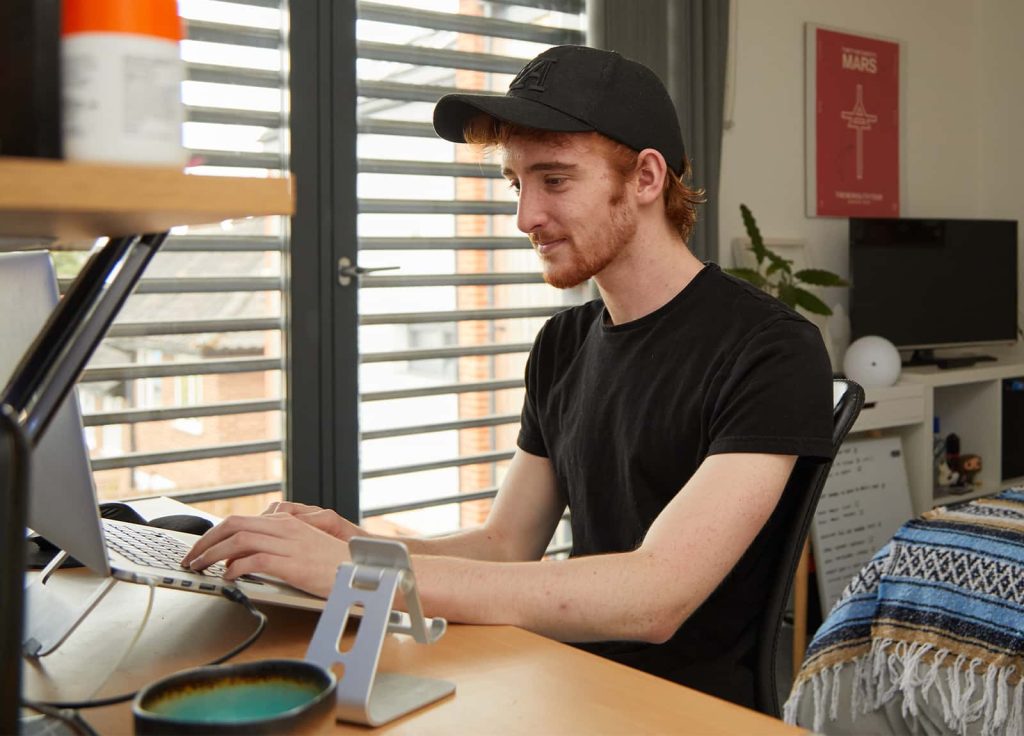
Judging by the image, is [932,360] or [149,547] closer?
[149,547]

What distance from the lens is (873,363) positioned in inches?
147

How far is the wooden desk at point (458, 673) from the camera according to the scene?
0.77m

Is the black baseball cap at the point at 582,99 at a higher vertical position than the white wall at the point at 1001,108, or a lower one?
lower

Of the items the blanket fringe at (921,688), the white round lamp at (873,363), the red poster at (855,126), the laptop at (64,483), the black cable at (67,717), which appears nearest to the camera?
the black cable at (67,717)

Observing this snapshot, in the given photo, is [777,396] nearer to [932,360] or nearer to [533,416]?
[533,416]

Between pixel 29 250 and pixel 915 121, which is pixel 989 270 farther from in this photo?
pixel 29 250

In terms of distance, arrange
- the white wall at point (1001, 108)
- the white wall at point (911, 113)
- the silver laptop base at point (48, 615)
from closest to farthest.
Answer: the silver laptop base at point (48, 615) → the white wall at point (911, 113) → the white wall at point (1001, 108)

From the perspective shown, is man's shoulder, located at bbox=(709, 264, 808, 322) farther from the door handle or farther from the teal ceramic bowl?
the door handle

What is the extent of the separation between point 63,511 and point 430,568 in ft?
1.07

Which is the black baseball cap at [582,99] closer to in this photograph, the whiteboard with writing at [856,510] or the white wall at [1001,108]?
the whiteboard with writing at [856,510]

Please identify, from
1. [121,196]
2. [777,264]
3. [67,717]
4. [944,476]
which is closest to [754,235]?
[777,264]

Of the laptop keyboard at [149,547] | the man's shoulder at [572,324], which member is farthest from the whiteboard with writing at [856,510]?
the laptop keyboard at [149,547]

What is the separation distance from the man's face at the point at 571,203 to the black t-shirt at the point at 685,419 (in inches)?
4.3

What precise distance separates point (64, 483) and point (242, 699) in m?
0.30
